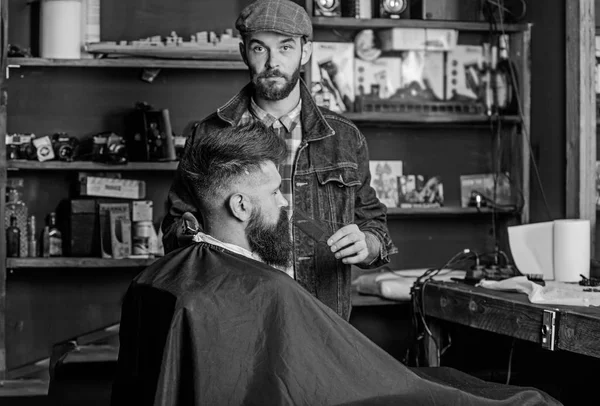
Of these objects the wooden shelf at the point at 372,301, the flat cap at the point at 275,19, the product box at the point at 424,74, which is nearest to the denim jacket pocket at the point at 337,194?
the flat cap at the point at 275,19

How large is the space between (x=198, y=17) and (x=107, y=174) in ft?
3.06

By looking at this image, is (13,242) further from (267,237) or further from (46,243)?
(267,237)

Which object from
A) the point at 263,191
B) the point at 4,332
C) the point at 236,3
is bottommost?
the point at 4,332

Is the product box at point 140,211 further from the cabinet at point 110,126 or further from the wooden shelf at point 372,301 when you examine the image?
the wooden shelf at point 372,301

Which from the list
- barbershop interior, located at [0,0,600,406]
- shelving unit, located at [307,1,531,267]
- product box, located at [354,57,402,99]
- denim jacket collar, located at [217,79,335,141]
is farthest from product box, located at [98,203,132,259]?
denim jacket collar, located at [217,79,335,141]

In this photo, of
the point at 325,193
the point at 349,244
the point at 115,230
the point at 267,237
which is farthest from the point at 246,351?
the point at 115,230

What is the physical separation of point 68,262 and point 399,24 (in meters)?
2.00

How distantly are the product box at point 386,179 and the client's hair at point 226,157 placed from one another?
2399 mm

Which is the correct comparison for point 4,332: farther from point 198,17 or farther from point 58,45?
point 198,17

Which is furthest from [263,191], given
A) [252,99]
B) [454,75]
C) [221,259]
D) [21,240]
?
[454,75]

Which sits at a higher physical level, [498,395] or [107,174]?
[107,174]

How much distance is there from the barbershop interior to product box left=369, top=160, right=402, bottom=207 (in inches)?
0.5

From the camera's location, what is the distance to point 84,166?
4.37 meters

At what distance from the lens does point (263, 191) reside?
2354 mm
